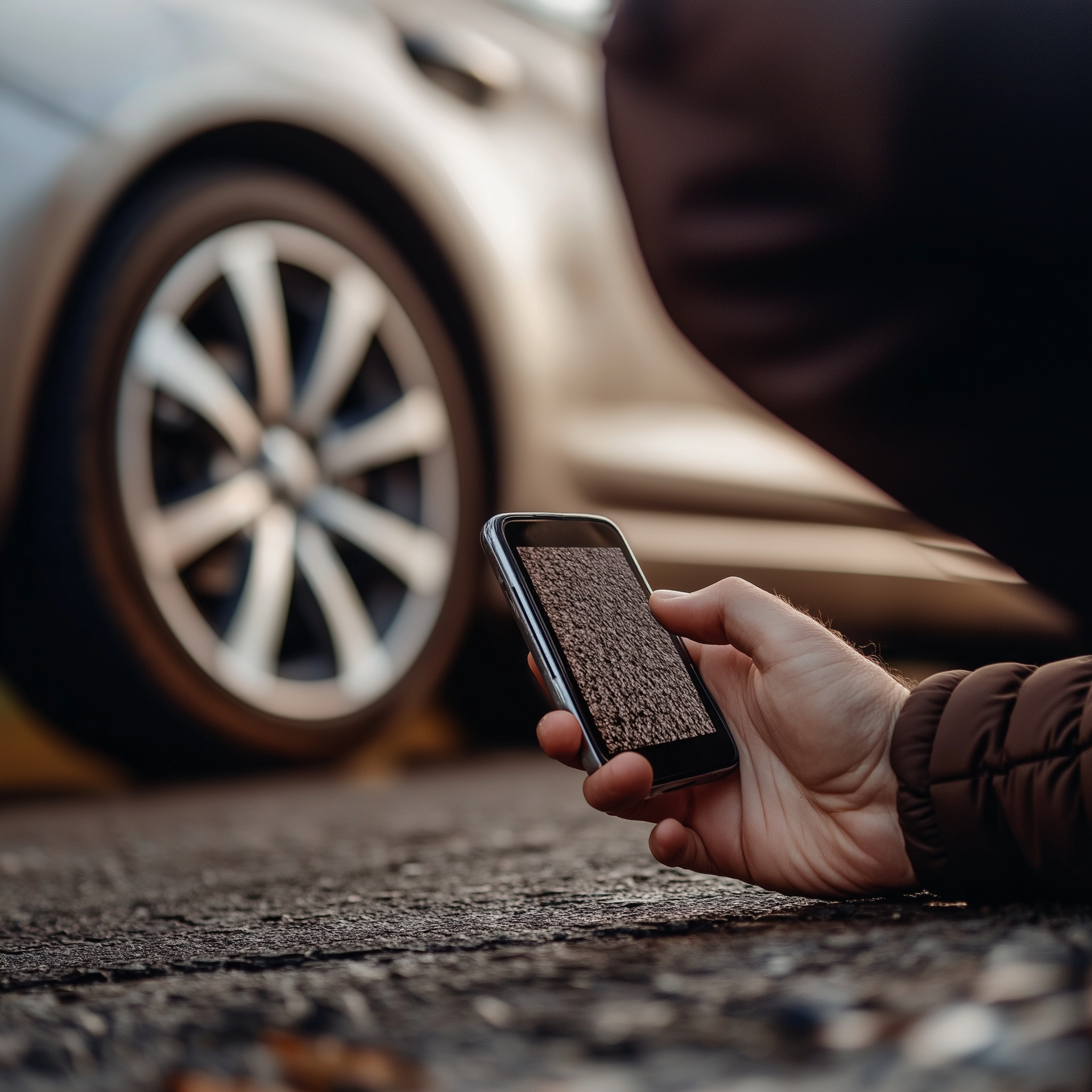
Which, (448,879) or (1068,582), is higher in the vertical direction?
(1068,582)

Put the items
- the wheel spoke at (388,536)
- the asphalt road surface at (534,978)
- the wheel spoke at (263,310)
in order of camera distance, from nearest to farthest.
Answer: the asphalt road surface at (534,978)
the wheel spoke at (263,310)
the wheel spoke at (388,536)

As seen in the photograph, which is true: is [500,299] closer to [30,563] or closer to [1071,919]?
[30,563]

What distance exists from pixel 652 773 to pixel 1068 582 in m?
→ 0.51

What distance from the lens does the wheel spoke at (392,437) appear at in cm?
243

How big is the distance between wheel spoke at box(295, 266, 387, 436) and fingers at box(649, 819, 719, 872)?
140 centimetres

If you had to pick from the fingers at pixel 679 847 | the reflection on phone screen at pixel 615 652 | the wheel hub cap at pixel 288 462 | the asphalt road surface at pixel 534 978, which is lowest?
the asphalt road surface at pixel 534 978

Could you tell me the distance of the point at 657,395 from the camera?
279 centimetres

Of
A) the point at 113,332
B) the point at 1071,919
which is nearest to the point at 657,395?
the point at 113,332

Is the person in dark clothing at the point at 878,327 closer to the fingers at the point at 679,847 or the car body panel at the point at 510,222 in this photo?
the fingers at the point at 679,847

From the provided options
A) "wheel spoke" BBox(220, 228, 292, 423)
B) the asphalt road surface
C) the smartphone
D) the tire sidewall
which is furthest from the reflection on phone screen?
"wheel spoke" BBox(220, 228, 292, 423)

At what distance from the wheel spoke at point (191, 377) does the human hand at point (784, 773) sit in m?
1.26

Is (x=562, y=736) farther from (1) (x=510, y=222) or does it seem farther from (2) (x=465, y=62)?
(2) (x=465, y=62)

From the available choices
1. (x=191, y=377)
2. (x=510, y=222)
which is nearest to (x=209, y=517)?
(x=191, y=377)

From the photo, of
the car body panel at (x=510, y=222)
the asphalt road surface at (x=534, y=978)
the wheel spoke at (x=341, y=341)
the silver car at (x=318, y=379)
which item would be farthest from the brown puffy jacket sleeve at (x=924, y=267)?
the wheel spoke at (x=341, y=341)
